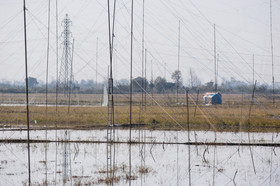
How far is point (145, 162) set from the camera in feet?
68.0

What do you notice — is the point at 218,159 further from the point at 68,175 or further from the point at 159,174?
the point at 68,175

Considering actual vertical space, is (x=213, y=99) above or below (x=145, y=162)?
above

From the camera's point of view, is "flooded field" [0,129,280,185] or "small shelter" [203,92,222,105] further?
"small shelter" [203,92,222,105]

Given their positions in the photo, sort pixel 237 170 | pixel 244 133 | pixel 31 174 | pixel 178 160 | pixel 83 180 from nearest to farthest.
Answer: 1. pixel 83 180
2. pixel 31 174
3. pixel 237 170
4. pixel 178 160
5. pixel 244 133

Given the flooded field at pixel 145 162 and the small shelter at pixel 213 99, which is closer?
the flooded field at pixel 145 162

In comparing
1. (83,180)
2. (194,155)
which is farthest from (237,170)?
(83,180)

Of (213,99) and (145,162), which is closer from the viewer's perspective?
(145,162)

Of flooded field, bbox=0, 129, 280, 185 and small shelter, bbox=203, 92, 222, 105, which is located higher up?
small shelter, bbox=203, 92, 222, 105

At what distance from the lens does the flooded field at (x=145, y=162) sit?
16.8 meters

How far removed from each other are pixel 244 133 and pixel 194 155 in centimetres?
1033

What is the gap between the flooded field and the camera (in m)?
16.8

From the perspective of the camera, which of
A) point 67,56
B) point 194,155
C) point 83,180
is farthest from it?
point 67,56

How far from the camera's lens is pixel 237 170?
18.9 meters

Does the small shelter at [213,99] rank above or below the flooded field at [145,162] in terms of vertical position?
above
